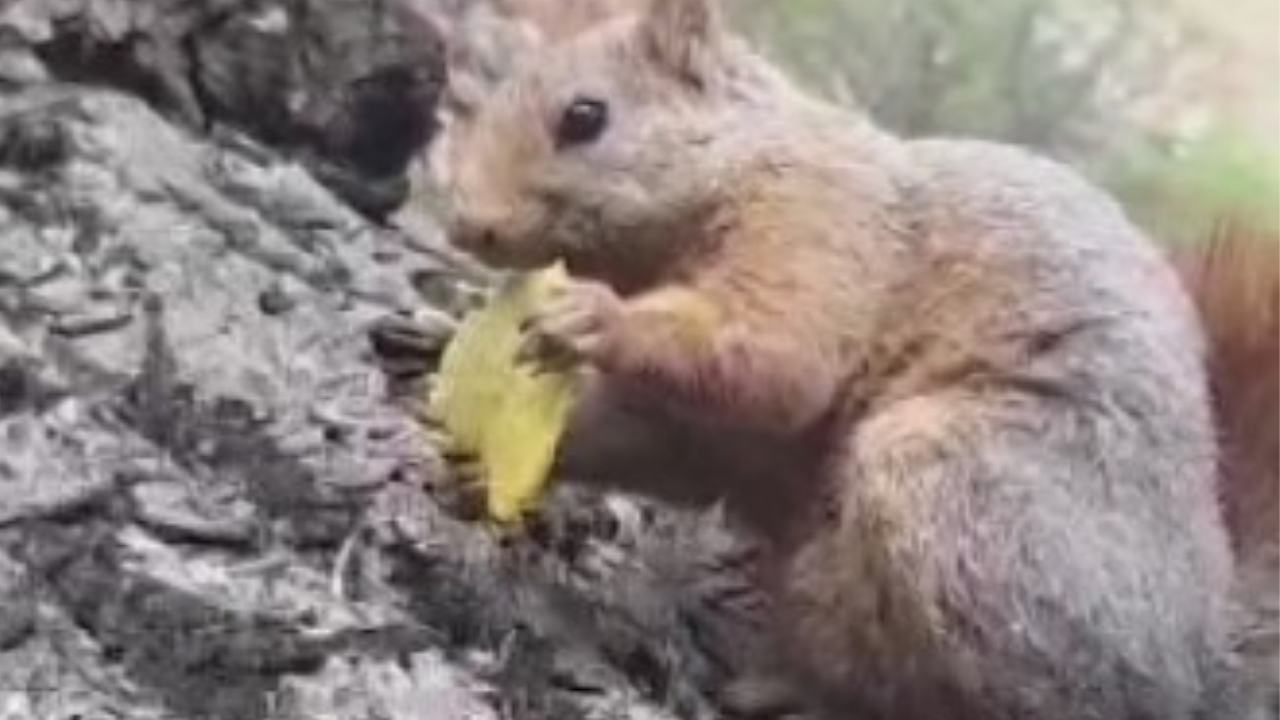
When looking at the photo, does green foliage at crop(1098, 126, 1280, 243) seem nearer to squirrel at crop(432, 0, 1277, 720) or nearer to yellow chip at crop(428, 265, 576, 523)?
squirrel at crop(432, 0, 1277, 720)

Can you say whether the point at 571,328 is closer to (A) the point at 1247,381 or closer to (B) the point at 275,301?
(B) the point at 275,301

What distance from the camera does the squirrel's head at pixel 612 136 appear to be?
1.26m

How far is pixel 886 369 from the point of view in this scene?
1.30 meters

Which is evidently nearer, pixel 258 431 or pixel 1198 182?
pixel 258 431

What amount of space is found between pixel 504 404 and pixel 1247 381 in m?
0.32

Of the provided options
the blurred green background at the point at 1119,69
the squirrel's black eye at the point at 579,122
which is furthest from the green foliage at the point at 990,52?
the squirrel's black eye at the point at 579,122

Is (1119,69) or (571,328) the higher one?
(1119,69)

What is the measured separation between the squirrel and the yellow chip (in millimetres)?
26

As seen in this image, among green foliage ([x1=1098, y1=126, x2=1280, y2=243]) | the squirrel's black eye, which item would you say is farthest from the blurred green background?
the squirrel's black eye

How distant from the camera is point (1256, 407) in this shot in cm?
137

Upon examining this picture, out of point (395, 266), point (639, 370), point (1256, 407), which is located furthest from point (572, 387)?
point (1256, 407)

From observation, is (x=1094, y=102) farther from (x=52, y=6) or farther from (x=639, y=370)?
(x=52, y=6)

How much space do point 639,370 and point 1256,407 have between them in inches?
11.4

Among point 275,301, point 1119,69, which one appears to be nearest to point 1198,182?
point 1119,69
